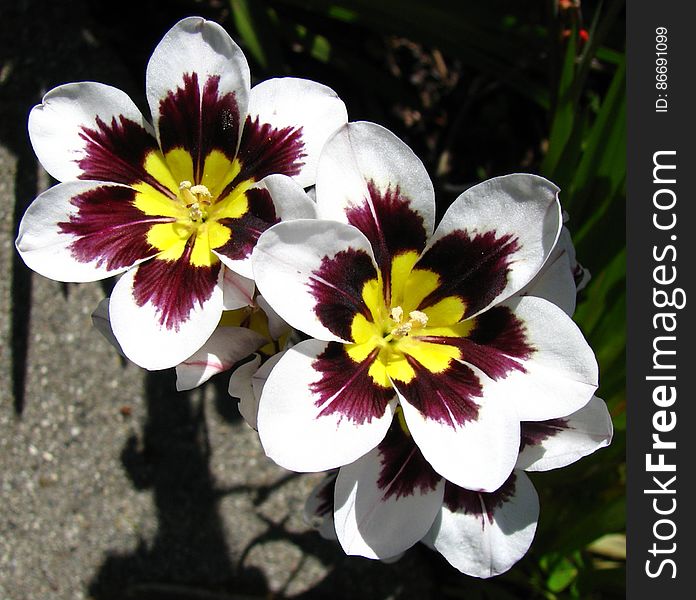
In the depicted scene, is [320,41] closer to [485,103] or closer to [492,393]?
[485,103]

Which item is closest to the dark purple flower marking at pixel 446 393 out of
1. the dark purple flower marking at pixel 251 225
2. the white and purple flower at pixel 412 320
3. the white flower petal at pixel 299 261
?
the white and purple flower at pixel 412 320

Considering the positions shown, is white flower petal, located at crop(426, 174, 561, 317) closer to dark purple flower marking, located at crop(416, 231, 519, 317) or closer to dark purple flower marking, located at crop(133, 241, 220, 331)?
dark purple flower marking, located at crop(416, 231, 519, 317)

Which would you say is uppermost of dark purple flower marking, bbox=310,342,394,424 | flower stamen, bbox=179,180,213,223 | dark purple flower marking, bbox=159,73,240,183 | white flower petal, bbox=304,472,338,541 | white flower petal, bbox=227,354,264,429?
dark purple flower marking, bbox=159,73,240,183

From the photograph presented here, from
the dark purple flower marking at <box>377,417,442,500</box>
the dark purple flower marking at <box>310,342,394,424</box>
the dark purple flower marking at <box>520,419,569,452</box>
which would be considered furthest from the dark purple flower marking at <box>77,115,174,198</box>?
the dark purple flower marking at <box>520,419,569,452</box>

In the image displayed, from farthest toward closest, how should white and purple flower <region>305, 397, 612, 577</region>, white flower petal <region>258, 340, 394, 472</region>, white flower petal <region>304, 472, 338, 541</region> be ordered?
white flower petal <region>304, 472, 338, 541</region>
white and purple flower <region>305, 397, 612, 577</region>
white flower petal <region>258, 340, 394, 472</region>

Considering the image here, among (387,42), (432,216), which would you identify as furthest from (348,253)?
(387,42)

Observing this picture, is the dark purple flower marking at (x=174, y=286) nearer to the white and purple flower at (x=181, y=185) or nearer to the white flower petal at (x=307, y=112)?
the white and purple flower at (x=181, y=185)
